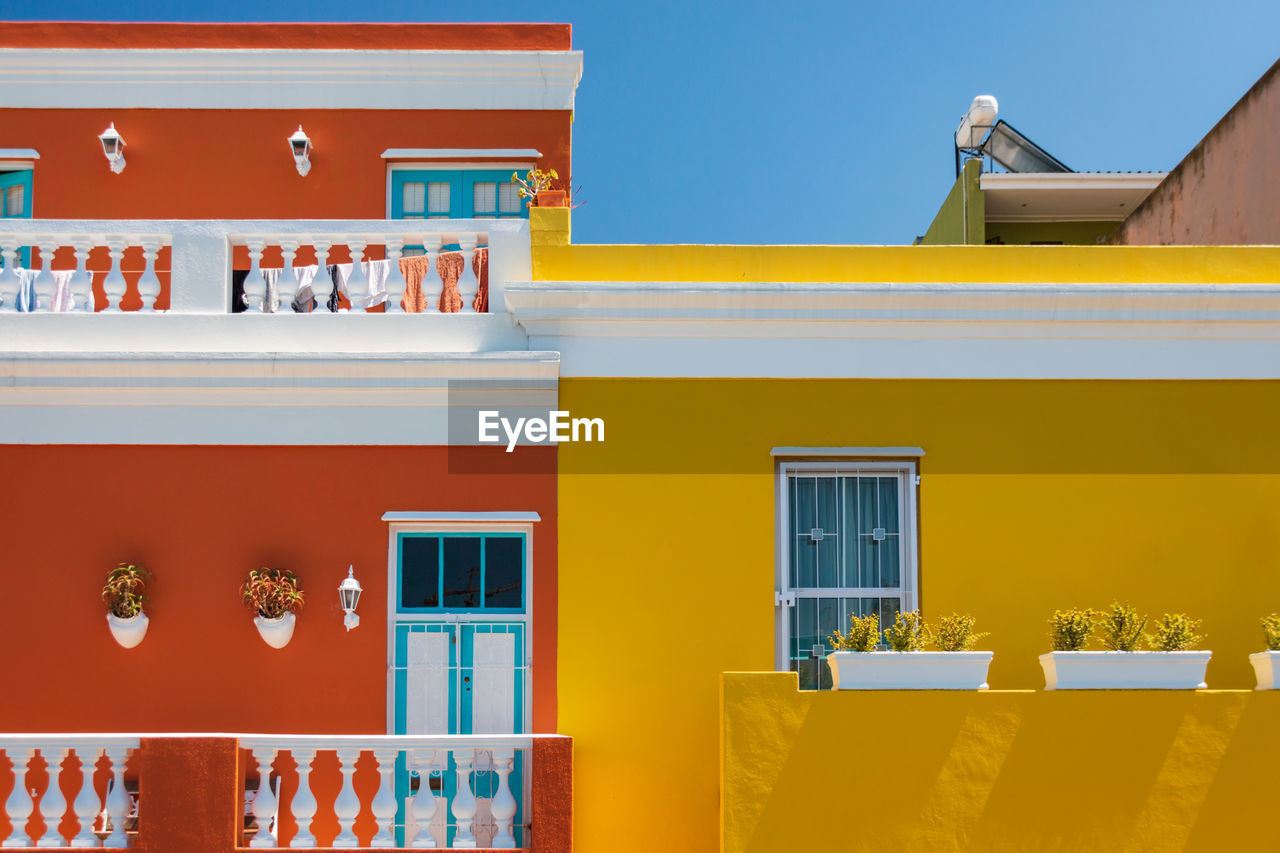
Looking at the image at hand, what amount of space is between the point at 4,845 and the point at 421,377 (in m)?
3.60

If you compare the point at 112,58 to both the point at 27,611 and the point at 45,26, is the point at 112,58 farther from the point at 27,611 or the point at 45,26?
the point at 27,611

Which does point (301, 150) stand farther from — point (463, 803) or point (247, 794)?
point (463, 803)

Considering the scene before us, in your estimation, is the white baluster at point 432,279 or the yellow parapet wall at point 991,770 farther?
the white baluster at point 432,279

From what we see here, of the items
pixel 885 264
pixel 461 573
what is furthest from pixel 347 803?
pixel 885 264

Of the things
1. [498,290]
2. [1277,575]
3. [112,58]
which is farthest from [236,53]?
[1277,575]

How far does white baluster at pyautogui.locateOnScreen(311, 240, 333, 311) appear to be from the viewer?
8.26 metres

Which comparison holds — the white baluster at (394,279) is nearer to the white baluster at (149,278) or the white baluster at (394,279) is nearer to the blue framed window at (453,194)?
the white baluster at (149,278)

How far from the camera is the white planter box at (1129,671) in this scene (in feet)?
23.4

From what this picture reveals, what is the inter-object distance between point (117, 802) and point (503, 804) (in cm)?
218

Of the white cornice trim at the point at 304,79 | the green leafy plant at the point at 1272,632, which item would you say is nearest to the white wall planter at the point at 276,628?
the white cornice trim at the point at 304,79

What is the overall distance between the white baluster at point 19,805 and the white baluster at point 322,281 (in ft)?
10.6

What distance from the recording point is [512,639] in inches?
317

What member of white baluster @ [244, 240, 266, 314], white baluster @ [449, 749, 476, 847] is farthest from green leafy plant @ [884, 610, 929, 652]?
white baluster @ [244, 240, 266, 314]

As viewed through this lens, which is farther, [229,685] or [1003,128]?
[1003,128]
